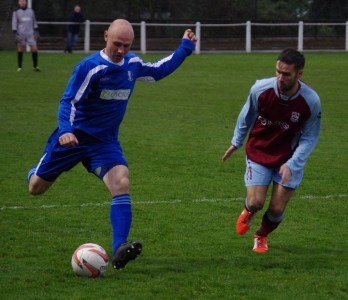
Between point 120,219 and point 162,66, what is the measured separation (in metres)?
1.51

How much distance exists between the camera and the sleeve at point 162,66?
→ 7668 millimetres

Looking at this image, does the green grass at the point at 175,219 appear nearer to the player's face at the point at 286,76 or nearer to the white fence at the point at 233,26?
the player's face at the point at 286,76

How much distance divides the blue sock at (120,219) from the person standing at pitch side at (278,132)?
1.14 meters

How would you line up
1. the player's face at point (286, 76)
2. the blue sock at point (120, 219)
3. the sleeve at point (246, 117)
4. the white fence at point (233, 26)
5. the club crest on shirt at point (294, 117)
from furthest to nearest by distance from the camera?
the white fence at point (233, 26), the sleeve at point (246, 117), the club crest on shirt at point (294, 117), the player's face at point (286, 76), the blue sock at point (120, 219)

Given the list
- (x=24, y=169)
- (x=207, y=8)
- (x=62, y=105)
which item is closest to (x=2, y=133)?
(x=24, y=169)

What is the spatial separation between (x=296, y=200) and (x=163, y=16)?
107 feet

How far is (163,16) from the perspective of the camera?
41.8 metres

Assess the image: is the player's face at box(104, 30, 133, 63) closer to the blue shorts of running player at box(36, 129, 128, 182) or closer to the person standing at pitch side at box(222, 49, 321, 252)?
the blue shorts of running player at box(36, 129, 128, 182)

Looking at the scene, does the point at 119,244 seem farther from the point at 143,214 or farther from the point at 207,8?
the point at 207,8

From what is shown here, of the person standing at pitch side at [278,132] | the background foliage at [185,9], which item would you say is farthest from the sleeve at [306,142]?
the background foliage at [185,9]

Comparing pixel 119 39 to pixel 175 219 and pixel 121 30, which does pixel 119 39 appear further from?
pixel 175 219

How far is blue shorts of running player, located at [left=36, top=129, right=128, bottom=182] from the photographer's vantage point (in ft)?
23.8

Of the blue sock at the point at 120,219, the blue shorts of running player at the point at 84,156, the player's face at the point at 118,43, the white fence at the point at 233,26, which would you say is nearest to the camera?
the blue sock at the point at 120,219

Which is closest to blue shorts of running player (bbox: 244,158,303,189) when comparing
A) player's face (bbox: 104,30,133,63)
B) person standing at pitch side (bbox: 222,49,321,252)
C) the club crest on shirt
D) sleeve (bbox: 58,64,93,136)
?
person standing at pitch side (bbox: 222,49,321,252)
